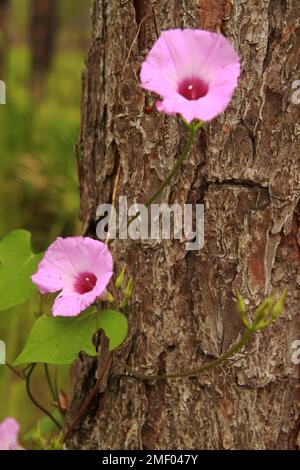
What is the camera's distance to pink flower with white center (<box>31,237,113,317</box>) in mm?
817

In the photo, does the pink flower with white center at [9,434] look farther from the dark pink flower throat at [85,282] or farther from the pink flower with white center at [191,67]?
the pink flower with white center at [191,67]

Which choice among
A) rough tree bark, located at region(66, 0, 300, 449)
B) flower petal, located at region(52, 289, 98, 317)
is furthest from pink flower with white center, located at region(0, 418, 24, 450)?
flower petal, located at region(52, 289, 98, 317)

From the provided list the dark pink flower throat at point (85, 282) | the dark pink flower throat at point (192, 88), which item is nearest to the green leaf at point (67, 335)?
the dark pink flower throat at point (85, 282)

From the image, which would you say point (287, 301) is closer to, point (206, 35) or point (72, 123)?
point (206, 35)

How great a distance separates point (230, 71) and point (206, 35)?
0.18 ft

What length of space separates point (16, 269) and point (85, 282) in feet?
0.52

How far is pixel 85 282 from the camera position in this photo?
0.86 meters

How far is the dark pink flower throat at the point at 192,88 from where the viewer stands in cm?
75

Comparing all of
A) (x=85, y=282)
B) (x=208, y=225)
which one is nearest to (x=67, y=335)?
(x=85, y=282)

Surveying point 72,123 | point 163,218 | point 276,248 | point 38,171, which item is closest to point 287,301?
point 276,248

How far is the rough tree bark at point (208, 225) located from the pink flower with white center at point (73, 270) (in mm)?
157

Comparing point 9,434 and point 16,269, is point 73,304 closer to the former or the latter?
point 16,269

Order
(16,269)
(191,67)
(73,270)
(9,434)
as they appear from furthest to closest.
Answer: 1. (9,434)
2. (16,269)
3. (73,270)
4. (191,67)

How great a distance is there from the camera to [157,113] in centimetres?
93
